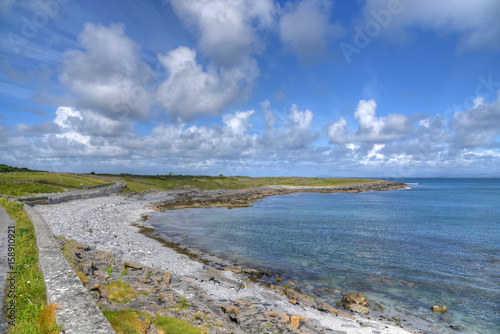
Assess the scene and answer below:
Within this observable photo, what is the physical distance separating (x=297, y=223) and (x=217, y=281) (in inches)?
1279

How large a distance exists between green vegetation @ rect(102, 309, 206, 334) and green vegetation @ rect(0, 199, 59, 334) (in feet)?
6.31

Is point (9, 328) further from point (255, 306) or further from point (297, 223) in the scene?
point (297, 223)

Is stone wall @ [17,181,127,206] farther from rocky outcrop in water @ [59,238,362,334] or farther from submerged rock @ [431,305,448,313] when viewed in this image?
submerged rock @ [431,305,448,313]

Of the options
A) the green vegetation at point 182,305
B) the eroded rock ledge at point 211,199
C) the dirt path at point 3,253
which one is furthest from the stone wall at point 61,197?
the green vegetation at point 182,305

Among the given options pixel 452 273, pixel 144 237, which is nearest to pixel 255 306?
pixel 452 273

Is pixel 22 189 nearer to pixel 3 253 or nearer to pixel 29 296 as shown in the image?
pixel 3 253

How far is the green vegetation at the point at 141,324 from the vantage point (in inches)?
332

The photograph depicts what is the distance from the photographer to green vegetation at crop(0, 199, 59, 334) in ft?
23.4

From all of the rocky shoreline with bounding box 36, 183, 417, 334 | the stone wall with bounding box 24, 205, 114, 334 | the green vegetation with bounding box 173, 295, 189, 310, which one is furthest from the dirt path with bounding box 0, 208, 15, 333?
the green vegetation with bounding box 173, 295, 189, 310

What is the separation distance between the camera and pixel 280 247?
3272 centimetres

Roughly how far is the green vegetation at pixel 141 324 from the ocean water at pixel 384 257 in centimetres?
1240

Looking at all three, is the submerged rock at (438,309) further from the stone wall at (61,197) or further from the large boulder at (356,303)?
the stone wall at (61,197)

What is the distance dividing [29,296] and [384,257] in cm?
3101

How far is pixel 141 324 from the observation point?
359 inches
